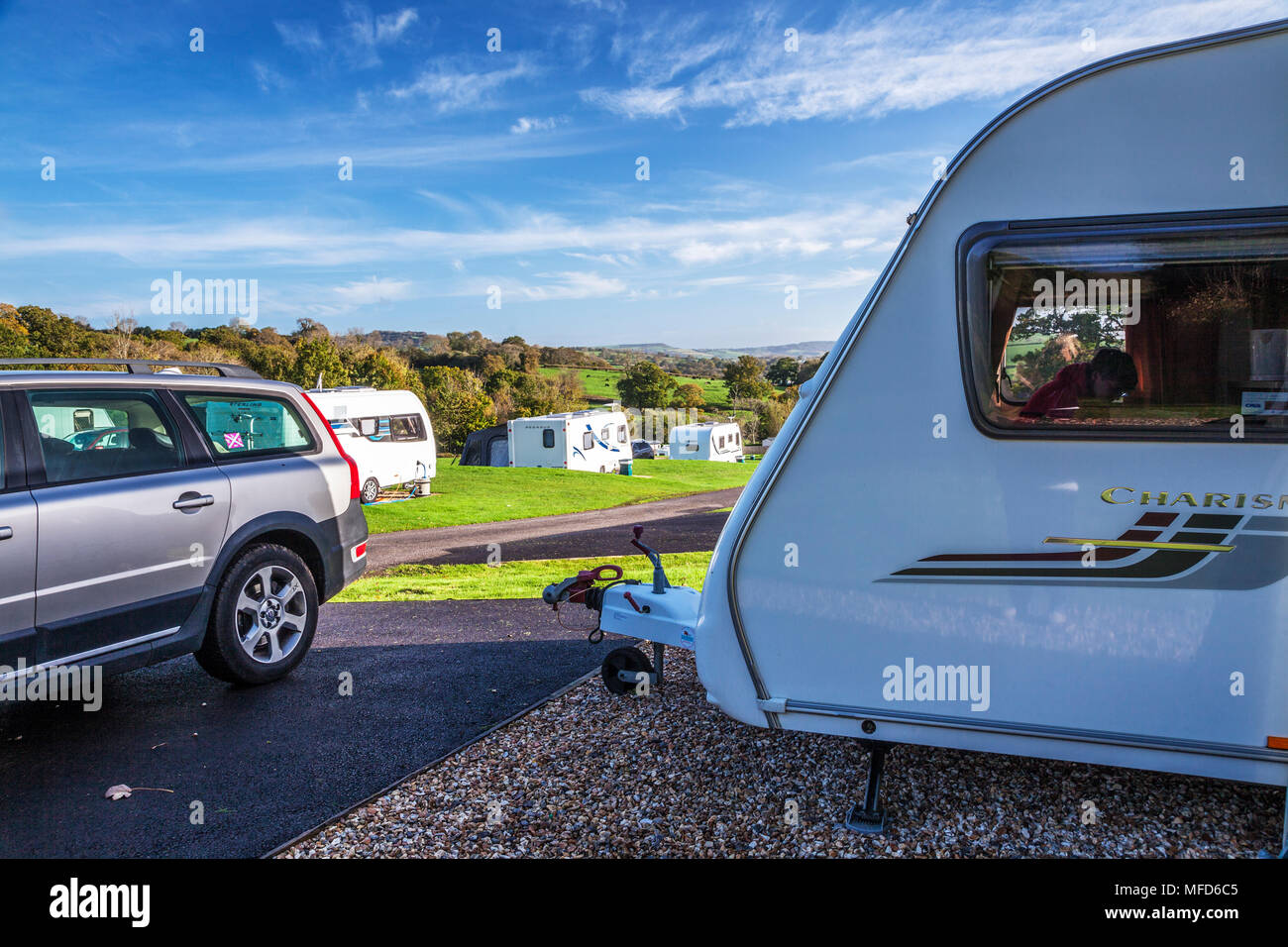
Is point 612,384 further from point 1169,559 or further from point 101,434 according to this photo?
point 1169,559

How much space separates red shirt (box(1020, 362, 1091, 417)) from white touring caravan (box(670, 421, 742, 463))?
122 ft

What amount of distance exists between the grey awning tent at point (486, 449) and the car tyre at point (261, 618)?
3011 cm

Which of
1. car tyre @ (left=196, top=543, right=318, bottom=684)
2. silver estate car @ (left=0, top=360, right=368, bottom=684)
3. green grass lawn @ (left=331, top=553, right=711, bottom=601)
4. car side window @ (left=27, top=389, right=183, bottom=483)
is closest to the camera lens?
silver estate car @ (left=0, top=360, right=368, bottom=684)

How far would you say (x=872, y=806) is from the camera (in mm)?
3129

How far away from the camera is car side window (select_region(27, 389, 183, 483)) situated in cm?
396

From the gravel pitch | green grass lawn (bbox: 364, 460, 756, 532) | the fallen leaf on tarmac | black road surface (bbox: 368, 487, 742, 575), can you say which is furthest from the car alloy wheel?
green grass lawn (bbox: 364, 460, 756, 532)

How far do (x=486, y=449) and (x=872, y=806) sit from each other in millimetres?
33757

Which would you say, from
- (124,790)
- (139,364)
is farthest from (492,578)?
(124,790)

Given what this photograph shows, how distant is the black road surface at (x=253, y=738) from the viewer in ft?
10.8

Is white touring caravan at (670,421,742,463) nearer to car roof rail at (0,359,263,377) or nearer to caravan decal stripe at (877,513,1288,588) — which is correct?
car roof rail at (0,359,263,377)

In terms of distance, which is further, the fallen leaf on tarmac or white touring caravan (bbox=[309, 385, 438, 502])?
white touring caravan (bbox=[309, 385, 438, 502])

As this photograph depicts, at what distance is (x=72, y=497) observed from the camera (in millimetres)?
3875
